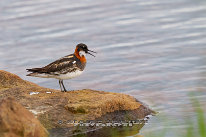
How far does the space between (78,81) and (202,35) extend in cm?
483

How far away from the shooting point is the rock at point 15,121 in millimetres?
8531

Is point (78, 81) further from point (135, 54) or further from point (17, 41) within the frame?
point (17, 41)

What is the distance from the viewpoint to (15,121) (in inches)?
337

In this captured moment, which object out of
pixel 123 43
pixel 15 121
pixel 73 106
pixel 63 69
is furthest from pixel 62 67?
pixel 123 43

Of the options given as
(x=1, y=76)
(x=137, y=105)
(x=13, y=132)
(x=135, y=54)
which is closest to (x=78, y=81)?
(x=135, y=54)

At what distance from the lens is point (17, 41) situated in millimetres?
18656

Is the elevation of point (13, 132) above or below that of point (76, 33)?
below

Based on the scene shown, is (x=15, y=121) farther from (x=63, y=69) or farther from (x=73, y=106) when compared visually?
(x=63, y=69)

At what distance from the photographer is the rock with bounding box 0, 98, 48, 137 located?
28.0 feet

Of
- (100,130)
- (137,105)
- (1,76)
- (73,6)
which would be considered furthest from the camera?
(73,6)

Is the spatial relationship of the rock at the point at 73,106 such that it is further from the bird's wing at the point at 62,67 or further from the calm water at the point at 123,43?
the calm water at the point at 123,43

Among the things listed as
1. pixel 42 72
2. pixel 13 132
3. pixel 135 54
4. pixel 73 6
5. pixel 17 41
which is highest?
pixel 73 6

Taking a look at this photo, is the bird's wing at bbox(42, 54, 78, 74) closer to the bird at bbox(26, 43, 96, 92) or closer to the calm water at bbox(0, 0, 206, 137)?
the bird at bbox(26, 43, 96, 92)

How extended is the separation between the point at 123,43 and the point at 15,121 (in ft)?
31.0
